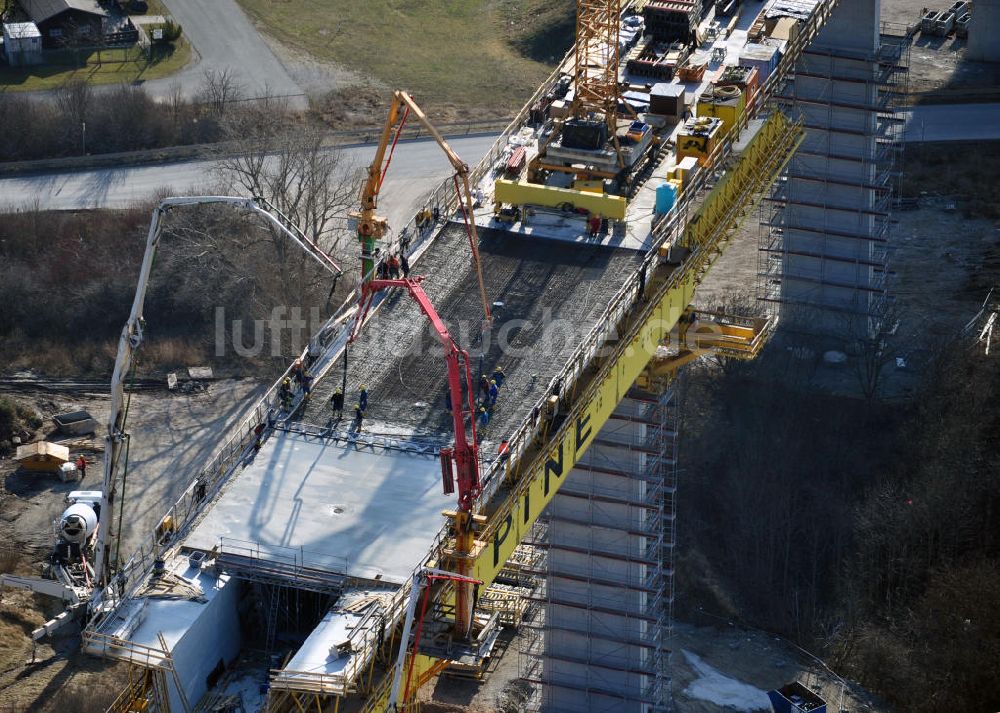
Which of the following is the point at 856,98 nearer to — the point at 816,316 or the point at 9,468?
the point at 816,316

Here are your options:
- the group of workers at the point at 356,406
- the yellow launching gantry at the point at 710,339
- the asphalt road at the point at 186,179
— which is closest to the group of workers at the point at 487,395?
the group of workers at the point at 356,406

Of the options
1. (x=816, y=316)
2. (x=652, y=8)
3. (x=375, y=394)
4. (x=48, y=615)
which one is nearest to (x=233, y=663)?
(x=375, y=394)

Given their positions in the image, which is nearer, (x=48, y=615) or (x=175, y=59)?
(x=48, y=615)

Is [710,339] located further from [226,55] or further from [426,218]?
[226,55]

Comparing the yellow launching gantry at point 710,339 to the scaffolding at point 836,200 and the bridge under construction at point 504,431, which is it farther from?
the scaffolding at point 836,200

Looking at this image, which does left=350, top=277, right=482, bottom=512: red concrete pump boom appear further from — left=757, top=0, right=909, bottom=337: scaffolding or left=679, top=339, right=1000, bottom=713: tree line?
left=757, top=0, right=909, bottom=337: scaffolding
